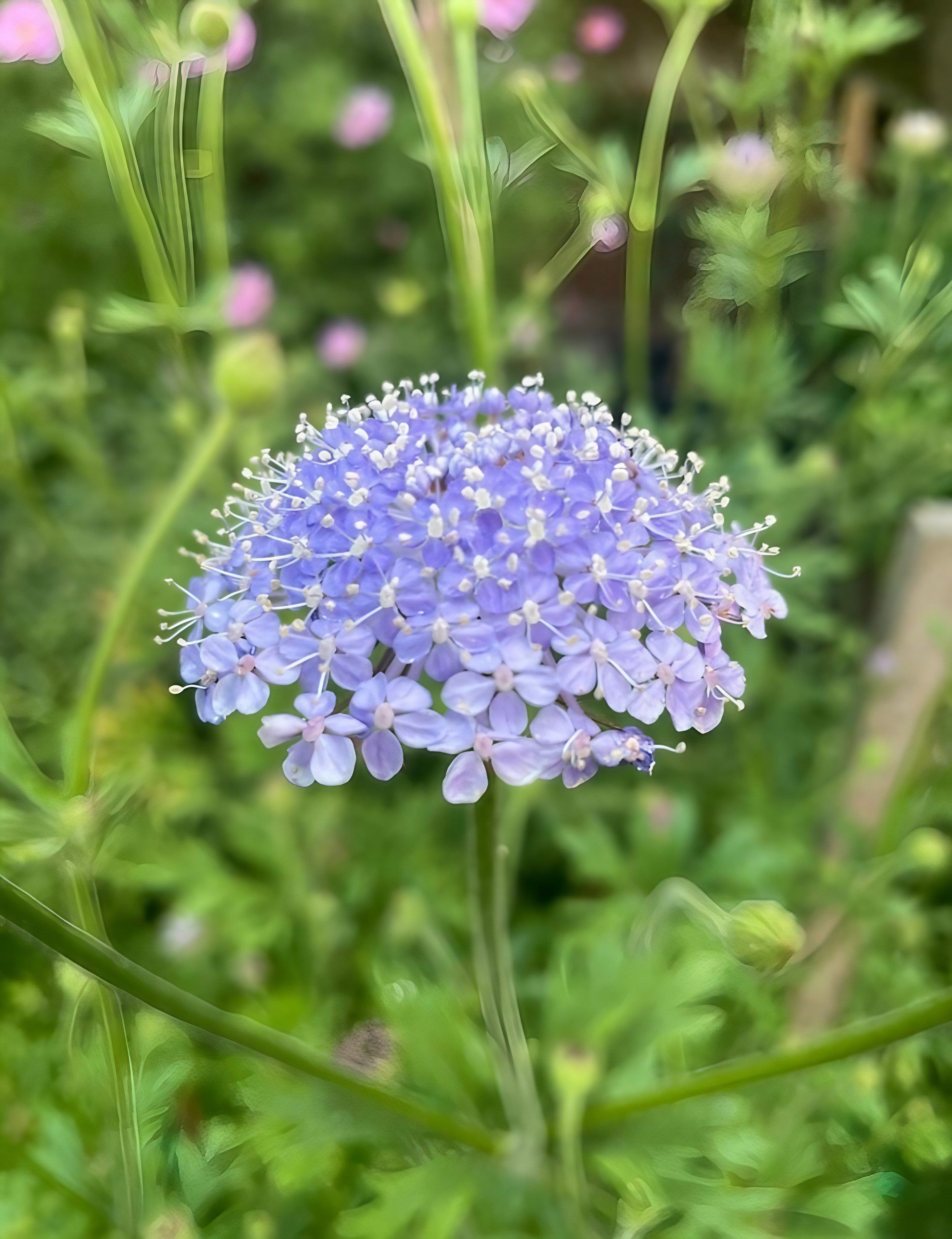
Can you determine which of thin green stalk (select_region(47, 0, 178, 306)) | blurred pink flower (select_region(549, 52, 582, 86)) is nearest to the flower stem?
Result: thin green stalk (select_region(47, 0, 178, 306))

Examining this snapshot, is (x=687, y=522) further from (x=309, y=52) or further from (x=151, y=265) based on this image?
(x=309, y=52)

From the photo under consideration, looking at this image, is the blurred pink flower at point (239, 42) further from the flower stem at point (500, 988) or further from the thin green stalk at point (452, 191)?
the flower stem at point (500, 988)

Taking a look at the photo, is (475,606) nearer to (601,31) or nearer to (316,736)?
(316,736)

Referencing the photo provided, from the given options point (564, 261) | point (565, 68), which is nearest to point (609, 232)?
point (564, 261)

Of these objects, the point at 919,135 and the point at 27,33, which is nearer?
the point at 27,33

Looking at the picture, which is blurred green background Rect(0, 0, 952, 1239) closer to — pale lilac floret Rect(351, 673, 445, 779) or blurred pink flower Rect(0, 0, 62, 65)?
blurred pink flower Rect(0, 0, 62, 65)

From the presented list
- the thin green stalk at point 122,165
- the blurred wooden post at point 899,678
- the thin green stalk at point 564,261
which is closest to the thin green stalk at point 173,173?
the thin green stalk at point 122,165
